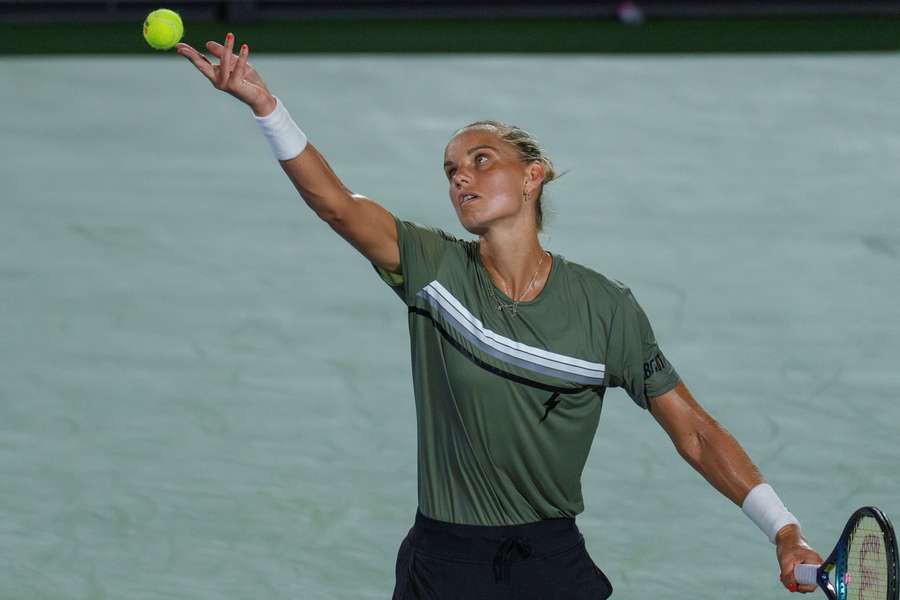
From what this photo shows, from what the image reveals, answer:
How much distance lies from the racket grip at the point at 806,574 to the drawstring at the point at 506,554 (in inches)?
25.6

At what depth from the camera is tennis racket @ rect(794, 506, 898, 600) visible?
11.9ft

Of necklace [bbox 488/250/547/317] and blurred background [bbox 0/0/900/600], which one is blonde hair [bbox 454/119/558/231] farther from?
blurred background [bbox 0/0/900/600]

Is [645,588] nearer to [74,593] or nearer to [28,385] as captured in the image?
[74,593]

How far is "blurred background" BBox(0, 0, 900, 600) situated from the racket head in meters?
1.79

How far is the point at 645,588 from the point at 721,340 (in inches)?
93.8


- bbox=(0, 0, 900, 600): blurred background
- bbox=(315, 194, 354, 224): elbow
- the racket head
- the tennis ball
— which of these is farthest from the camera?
bbox=(0, 0, 900, 600): blurred background

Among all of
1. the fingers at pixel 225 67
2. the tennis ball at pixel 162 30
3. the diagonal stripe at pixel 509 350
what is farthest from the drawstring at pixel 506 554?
the tennis ball at pixel 162 30

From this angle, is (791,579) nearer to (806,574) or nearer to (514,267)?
(806,574)

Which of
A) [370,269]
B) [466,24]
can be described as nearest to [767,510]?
[370,269]

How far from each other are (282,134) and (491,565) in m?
1.16

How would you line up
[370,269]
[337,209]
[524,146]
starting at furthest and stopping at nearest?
[370,269], [524,146], [337,209]

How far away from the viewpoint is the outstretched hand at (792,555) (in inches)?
149

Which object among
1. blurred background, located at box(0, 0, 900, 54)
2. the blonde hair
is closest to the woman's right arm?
the blonde hair

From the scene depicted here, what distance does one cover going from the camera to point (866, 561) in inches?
148
